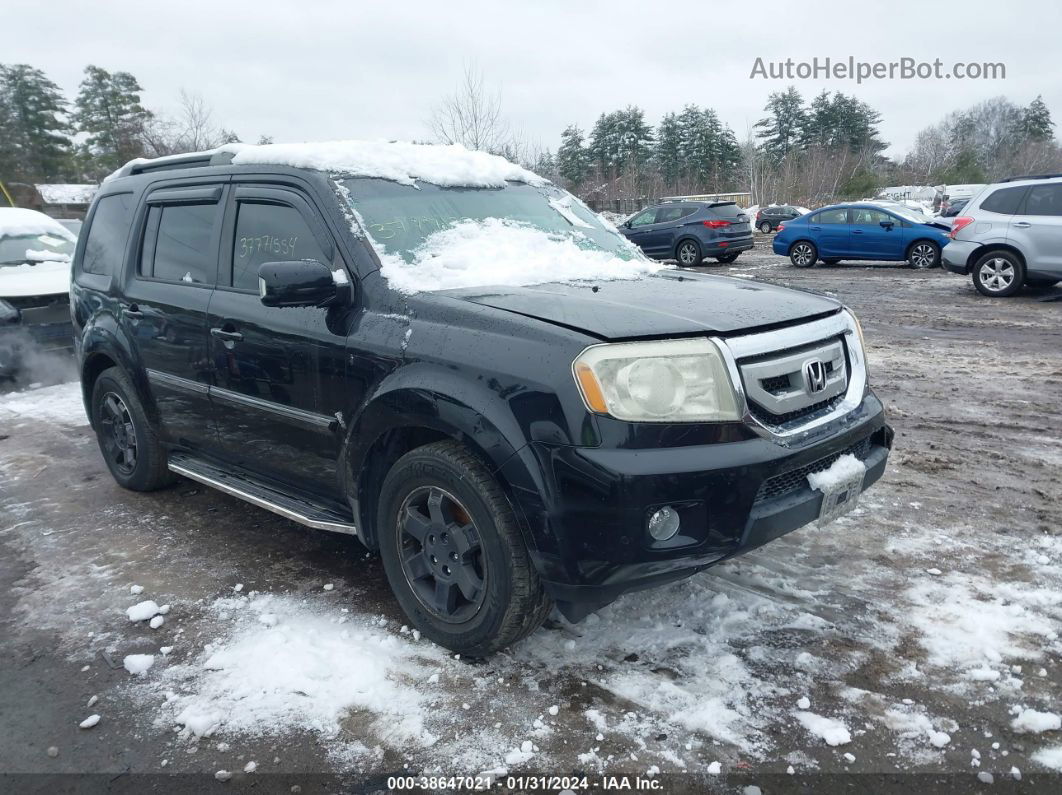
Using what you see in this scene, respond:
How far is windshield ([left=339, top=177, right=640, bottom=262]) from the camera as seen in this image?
3277 millimetres

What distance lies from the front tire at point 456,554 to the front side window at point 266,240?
1092 mm

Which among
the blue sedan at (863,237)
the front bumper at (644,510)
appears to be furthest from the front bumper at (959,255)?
the front bumper at (644,510)

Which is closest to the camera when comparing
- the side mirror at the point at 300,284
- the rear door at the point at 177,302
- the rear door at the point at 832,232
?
the side mirror at the point at 300,284

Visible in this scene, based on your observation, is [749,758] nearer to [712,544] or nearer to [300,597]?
[712,544]

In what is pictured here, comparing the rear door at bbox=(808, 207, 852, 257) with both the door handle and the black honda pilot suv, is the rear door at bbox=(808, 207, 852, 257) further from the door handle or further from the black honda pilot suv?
the door handle

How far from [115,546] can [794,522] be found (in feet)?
11.5

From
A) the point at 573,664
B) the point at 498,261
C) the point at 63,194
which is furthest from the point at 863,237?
the point at 63,194

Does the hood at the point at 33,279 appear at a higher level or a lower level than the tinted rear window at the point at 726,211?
lower

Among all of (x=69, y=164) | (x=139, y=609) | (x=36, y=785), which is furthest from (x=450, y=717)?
(x=69, y=164)

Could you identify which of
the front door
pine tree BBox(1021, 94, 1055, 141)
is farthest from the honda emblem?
pine tree BBox(1021, 94, 1055, 141)

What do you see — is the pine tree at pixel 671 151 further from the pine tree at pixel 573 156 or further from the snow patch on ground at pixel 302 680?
the snow patch on ground at pixel 302 680

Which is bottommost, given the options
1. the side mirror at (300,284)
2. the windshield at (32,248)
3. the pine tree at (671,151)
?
the side mirror at (300,284)

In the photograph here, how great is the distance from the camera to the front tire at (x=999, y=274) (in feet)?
37.1

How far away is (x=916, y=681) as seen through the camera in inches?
106
